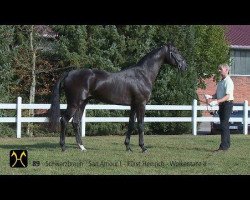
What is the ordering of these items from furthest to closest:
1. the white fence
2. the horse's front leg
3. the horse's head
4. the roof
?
the roof, the white fence, the horse's head, the horse's front leg

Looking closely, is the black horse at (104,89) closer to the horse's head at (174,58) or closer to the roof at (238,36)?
the horse's head at (174,58)

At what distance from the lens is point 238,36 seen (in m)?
33.3

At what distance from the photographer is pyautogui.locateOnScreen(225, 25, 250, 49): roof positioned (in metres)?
31.9

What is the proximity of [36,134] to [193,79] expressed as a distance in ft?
21.9

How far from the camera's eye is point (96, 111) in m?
19.6

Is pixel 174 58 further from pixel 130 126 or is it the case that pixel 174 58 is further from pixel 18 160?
pixel 18 160

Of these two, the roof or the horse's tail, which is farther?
the roof

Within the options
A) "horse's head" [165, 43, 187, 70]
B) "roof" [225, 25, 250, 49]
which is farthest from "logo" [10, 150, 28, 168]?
"roof" [225, 25, 250, 49]

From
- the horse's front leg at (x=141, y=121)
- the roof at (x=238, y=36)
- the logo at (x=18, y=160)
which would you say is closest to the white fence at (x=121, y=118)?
the horse's front leg at (x=141, y=121)

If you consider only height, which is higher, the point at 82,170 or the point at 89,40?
the point at 89,40

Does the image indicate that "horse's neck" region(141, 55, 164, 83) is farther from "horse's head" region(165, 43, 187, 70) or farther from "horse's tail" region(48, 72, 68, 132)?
"horse's tail" region(48, 72, 68, 132)

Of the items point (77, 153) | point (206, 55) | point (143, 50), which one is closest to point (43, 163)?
point (77, 153)

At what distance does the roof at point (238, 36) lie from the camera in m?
31.9

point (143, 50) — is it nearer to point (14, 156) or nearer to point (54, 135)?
point (54, 135)
